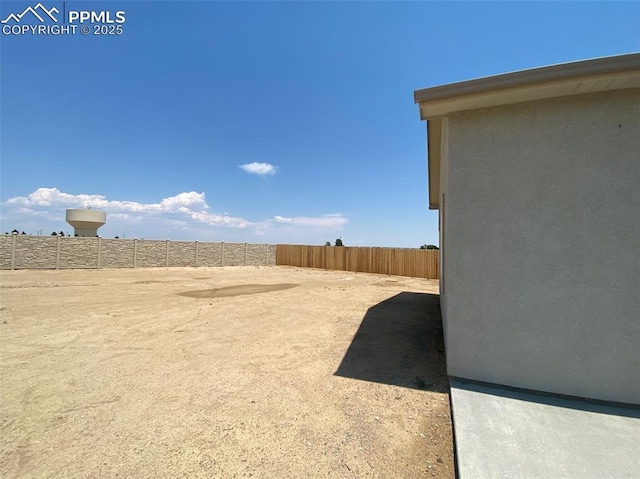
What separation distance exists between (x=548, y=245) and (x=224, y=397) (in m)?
3.92

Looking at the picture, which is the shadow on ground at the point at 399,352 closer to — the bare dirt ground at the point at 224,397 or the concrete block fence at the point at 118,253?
the bare dirt ground at the point at 224,397

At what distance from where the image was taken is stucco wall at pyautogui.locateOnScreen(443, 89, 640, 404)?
280cm

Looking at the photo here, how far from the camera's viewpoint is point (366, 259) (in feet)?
66.8

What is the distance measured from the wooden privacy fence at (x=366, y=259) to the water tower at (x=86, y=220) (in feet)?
56.6

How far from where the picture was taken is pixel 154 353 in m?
4.47

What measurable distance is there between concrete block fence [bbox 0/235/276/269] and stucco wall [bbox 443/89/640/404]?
22.8 m

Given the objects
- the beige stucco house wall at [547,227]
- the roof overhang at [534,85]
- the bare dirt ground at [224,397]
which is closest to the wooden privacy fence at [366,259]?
the bare dirt ground at [224,397]

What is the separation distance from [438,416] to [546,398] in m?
1.19

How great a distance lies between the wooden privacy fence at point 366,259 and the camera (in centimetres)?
1734

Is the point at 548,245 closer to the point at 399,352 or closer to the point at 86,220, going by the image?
the point at 399,352

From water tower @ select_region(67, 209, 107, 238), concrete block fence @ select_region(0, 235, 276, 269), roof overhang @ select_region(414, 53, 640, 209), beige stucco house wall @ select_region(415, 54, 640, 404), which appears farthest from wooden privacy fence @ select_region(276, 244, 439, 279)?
water tower @ select_region(67, 209, 107, 238)

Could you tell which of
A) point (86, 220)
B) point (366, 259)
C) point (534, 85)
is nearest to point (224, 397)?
point (534, 85)

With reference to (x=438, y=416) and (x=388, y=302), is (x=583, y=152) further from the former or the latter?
(x=388, y=302)

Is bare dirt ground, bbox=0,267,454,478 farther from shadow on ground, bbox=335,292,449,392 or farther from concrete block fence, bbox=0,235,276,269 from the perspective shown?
concrete block fence, bbox=0,235,276,269
